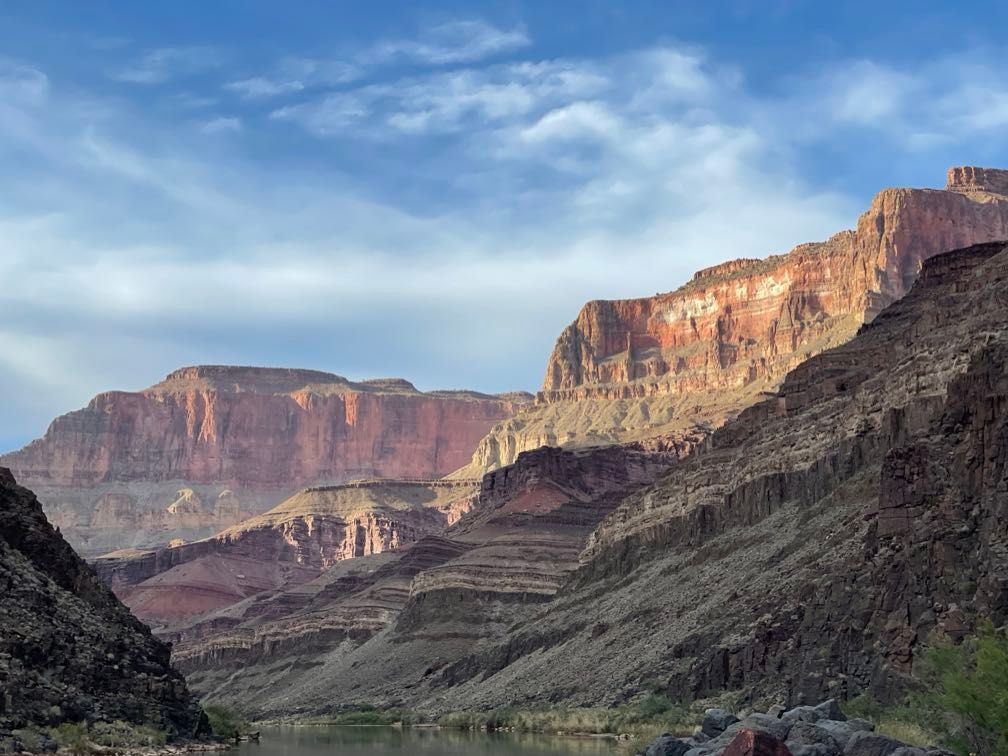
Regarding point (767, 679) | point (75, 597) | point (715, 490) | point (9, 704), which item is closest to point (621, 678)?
point (767, 679)

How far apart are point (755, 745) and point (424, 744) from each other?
40.9 metres

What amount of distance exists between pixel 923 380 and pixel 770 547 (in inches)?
511

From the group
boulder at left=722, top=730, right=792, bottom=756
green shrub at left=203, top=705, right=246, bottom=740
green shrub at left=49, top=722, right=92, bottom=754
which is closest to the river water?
green shrub at left=203, top=705, right=246, bottom=740

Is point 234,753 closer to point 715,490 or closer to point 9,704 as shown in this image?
point 9,704

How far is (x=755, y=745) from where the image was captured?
142 feet

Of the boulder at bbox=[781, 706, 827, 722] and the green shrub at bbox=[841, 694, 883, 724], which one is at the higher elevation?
the boulder at bbox=[781, 706, 827, 722]

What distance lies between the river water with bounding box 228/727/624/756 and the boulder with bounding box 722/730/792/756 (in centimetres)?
2108

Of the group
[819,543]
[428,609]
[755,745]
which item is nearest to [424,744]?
[819,543]

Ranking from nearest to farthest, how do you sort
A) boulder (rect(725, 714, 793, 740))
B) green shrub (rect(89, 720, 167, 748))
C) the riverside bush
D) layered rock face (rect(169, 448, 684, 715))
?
1. the riverside bush
2. boulder (rect(725, 714, 793, 740))
3. green shrub (rect(89, 720, 167, 748))
4. layered rock face (rect(169, 448, 684, 715))

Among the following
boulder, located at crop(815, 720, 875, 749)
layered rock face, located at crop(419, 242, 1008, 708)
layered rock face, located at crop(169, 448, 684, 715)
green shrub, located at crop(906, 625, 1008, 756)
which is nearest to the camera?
green shrub, located at crop(906, 625, 1008, 756)

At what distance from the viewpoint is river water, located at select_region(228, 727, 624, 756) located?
234 feet

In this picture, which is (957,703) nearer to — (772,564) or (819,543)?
(819,543)

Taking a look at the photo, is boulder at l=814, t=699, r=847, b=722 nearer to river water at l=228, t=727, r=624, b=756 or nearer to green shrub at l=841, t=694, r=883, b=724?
green shrub at l=841, t=694, r=883, b=724

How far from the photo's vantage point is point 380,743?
85750mm
